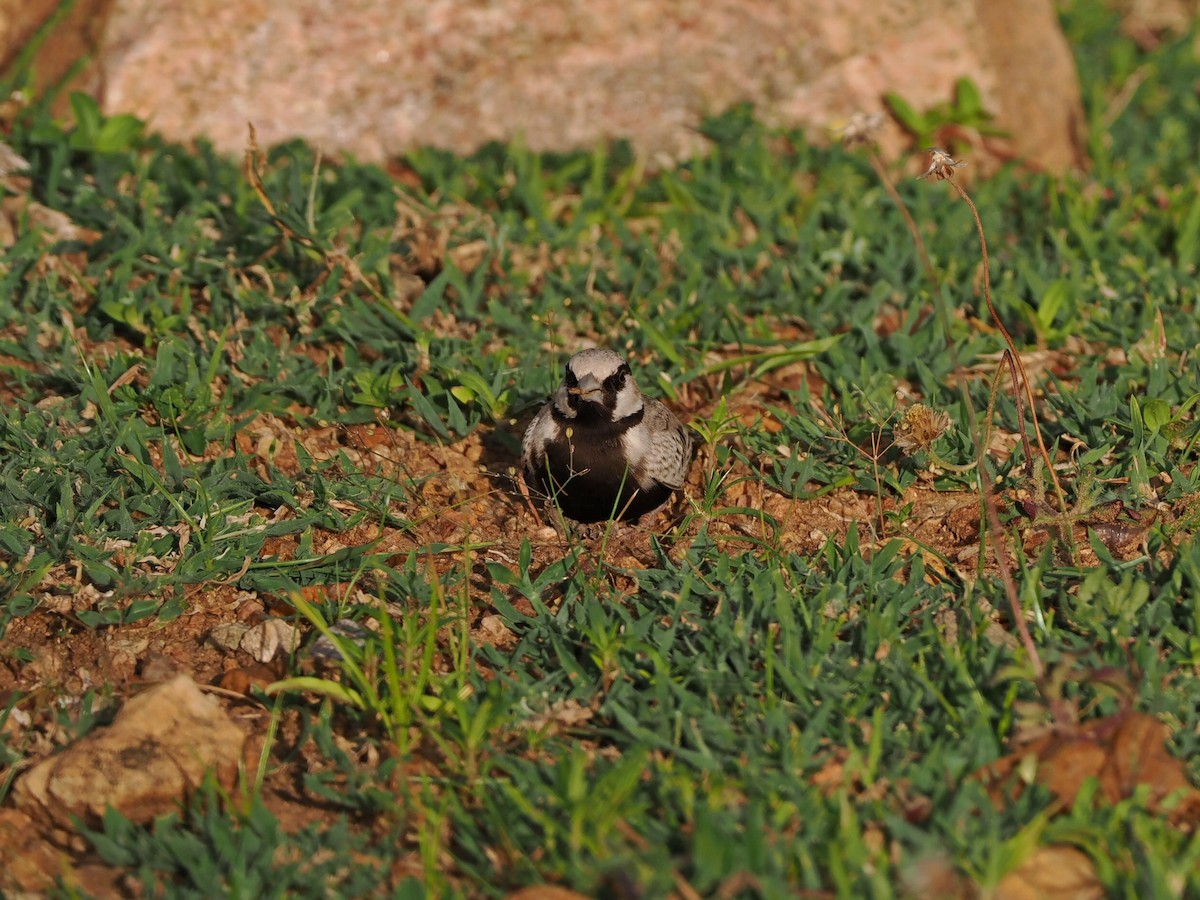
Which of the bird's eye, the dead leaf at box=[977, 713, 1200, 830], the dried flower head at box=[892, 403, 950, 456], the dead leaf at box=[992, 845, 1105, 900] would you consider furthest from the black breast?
the dead leaf at box=[992, 845, 1105, 900]

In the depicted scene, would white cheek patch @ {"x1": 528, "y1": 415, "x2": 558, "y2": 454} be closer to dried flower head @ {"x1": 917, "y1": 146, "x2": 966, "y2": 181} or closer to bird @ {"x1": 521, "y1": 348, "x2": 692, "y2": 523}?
bird @ {"x1": 521, "y1": 348, "x2": 692, "y2": 523}

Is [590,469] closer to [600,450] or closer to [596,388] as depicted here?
[600,450]

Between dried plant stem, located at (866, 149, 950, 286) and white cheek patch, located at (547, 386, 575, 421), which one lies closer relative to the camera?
dried plant stem, located at (866, 149, 950, 286)

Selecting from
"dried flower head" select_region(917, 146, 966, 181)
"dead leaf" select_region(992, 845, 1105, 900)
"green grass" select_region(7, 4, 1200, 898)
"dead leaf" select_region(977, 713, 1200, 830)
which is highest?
"dried flower head" select_region(917, 146, 966, 181)

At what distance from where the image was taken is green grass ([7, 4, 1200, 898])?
334 cm

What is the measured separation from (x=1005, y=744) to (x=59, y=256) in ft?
14.9

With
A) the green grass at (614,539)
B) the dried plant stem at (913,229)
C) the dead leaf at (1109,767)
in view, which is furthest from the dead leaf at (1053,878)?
the dried plant stem at (913,229)

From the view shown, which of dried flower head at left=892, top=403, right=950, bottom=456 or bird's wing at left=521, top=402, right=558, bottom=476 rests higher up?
bird's wing at left=521, top=402, right=558, bottom=476

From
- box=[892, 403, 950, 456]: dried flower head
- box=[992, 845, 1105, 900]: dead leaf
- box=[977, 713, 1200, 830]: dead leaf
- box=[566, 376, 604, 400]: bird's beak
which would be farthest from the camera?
box=[566, 376, 604, 400]: bird's beak

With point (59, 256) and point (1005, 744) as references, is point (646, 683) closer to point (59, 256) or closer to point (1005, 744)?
point (1005, 744)

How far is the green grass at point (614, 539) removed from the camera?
3342 millimetres

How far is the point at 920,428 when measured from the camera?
4.62m

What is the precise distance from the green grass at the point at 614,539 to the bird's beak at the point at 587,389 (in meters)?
0.55

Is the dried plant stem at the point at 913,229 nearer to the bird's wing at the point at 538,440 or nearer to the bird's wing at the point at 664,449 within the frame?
the bird's wing at the point at 664,449
